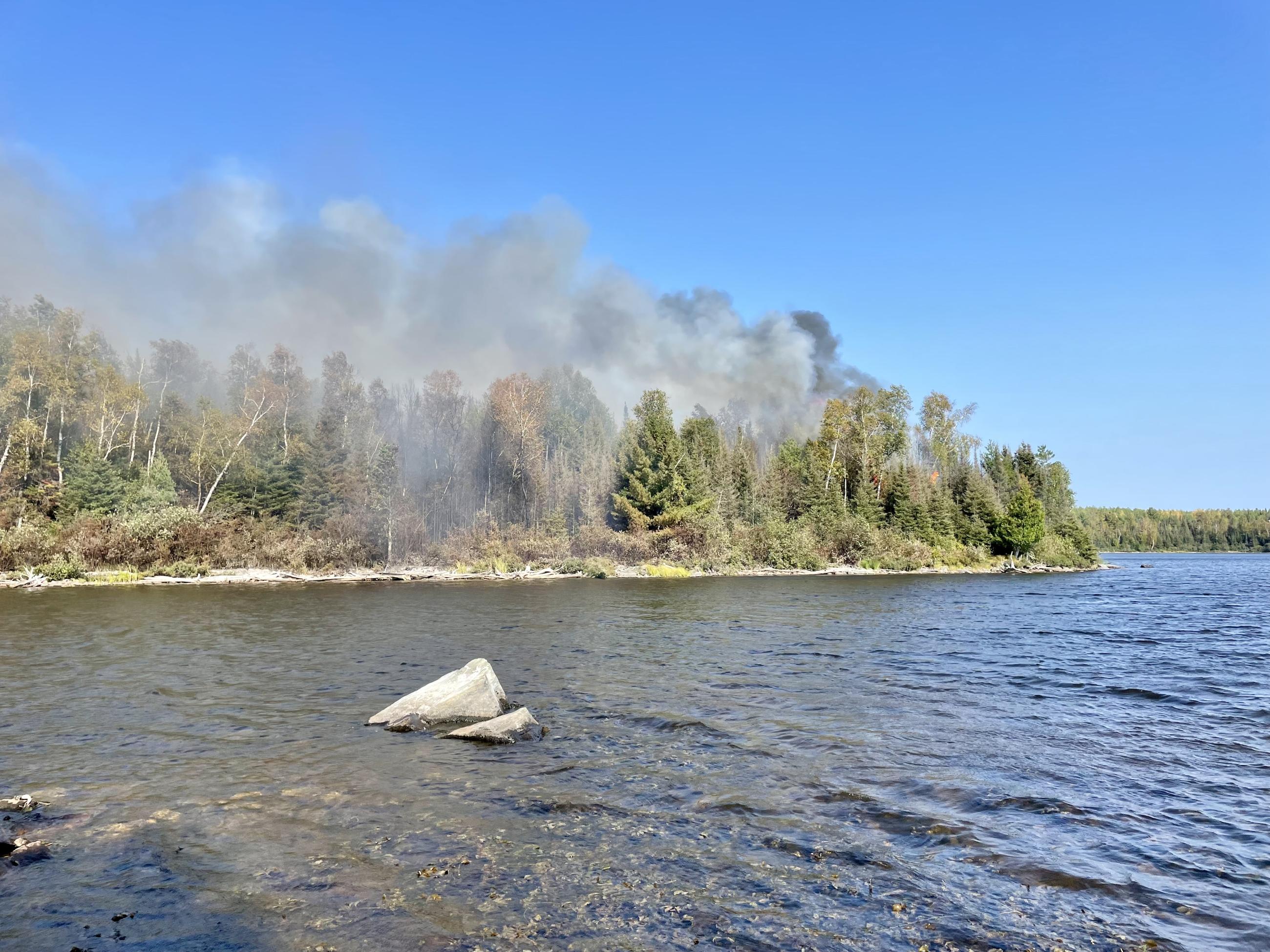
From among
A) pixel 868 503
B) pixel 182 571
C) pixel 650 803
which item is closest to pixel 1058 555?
pixel 868 503

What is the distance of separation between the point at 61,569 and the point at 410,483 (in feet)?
111

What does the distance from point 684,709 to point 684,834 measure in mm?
5752

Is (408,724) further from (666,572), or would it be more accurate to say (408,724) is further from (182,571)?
(666,572)

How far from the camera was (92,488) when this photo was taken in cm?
5606

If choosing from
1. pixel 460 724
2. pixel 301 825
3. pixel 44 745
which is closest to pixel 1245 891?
pixel 301 825

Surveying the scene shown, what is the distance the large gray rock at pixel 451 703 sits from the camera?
1175 centimetres

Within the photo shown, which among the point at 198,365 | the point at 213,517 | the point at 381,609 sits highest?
the point at 198,365

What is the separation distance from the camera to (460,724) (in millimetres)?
11805

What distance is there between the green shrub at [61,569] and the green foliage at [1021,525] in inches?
3500

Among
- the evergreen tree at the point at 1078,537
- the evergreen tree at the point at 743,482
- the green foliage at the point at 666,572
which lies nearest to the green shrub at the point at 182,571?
the green foliage at the point at 666,572

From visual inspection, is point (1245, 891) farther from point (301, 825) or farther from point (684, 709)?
point (301, 825)

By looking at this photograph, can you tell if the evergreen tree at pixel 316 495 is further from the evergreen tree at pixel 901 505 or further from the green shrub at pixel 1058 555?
the green shrub at pixel 1058 555

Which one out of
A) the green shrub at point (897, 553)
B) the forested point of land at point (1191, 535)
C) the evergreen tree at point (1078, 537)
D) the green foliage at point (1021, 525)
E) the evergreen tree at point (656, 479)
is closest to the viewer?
the evergreen tree at point (656, 479)

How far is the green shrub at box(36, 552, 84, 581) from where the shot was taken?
44156 mm
